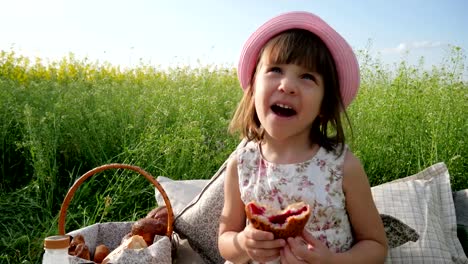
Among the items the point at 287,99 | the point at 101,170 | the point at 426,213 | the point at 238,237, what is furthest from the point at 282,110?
the point at 426,213

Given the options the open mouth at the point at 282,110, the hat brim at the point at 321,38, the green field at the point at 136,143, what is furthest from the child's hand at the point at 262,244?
the green field at the point at 136,143

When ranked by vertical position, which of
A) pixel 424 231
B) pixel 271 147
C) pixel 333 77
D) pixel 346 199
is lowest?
pixel 424 231

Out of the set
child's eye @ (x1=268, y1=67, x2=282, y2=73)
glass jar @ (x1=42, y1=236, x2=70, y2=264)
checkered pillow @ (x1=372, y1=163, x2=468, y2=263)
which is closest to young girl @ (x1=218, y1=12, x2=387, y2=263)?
child's eye @ (x1=268, y1=67, x2=282, y2=73)

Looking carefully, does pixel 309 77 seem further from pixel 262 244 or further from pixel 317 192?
pixel 262 244

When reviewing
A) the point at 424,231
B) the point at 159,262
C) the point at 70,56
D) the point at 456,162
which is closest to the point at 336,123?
the point at 159,262

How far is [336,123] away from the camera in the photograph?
1883 mm

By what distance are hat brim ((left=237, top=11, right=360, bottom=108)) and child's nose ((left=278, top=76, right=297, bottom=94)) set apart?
0.21 meters

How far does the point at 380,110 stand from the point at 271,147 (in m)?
2.60

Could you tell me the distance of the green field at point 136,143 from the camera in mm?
3541

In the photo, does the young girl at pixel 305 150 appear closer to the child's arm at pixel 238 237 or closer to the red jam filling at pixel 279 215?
the child's arm at pixel 238 237

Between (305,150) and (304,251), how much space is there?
0.40 meters

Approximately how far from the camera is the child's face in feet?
5.57

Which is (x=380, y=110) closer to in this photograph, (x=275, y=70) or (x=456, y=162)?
(x=456, y=162)

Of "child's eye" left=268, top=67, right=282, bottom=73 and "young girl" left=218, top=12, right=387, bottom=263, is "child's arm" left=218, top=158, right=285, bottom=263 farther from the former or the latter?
"child's eye" left=268, top=67, right=282, bottom=73
